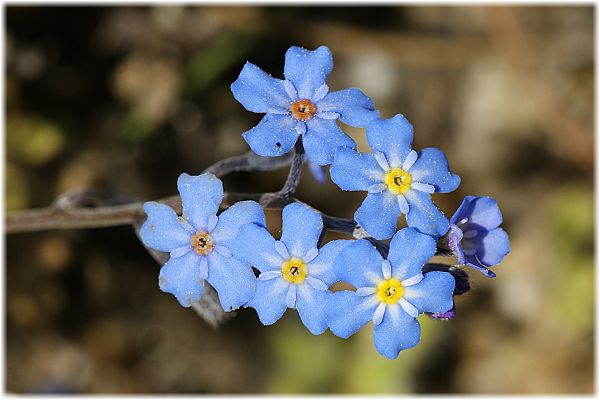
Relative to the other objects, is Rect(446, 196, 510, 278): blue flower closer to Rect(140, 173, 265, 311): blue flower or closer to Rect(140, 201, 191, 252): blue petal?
Rect(140, 173, 265, 311): blue flower

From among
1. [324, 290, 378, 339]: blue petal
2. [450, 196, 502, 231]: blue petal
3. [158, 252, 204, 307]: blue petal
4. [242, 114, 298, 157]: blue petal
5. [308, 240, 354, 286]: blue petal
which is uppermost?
[242, 114, 298, 157]: blue petal

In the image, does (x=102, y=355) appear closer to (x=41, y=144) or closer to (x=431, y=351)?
(x=41, y=144)

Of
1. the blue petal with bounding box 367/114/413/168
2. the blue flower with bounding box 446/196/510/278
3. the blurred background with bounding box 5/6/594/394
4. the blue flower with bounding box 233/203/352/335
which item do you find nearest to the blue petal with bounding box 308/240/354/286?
the blue flower with bounding box 233/203/352/335

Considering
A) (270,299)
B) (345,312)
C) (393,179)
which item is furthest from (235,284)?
(393,179)

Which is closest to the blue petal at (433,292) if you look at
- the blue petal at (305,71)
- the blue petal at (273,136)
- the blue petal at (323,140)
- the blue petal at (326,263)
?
the blue petal at (326,263)

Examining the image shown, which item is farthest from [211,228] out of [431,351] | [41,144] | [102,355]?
[431,351]

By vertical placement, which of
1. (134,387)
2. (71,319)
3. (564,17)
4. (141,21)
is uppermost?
(564,17)
